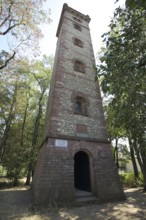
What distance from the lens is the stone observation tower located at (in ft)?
21.4

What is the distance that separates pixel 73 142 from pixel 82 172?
9.67 ft

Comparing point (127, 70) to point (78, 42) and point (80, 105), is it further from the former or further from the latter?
point (78, 42)

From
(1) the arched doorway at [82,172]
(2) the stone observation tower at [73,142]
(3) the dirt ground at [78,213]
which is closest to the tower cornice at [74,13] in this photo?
(2) the stone observation tower at [73,142]

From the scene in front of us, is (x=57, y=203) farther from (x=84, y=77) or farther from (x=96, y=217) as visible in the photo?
(x=84, y=77)

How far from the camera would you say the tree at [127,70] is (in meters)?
5.33

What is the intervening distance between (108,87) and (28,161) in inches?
458

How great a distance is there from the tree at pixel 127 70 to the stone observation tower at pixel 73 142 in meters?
1.00

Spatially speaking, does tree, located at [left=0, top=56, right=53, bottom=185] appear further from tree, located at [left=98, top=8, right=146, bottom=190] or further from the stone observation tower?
tree, located at [left=98, top=8, right=146, bottom=190]

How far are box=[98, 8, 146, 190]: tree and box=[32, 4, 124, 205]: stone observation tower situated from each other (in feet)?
3.30

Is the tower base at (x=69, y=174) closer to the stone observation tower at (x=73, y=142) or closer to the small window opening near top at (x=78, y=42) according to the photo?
the stone observation tower at (x=73, y=142)

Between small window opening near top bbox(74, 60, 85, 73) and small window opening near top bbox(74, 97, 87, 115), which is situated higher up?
small window opening near top bbox(74, 60, 85, 73)

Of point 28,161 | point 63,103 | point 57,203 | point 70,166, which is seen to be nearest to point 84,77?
point 63,103

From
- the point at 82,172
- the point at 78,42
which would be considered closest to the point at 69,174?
the point at 82,172

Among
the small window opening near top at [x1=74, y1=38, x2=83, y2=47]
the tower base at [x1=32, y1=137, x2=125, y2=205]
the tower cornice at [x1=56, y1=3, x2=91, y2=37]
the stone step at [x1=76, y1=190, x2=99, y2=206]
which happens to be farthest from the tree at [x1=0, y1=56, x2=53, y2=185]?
the stone step at [x1=76, y1=190, x2=99, y2=206]
